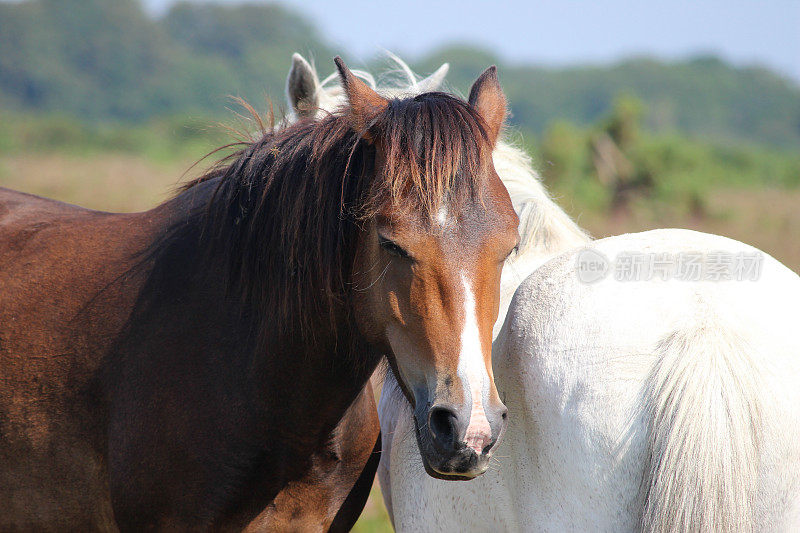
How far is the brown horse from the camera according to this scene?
194 cm

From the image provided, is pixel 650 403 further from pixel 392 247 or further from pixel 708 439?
pixel 392 247


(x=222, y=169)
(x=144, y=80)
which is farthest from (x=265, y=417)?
(x=144, y=80)

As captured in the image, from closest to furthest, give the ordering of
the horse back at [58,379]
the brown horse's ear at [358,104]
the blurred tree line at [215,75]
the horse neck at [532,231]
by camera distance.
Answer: the brown horse's ear at [358,104] → the horse back at [58,379] → the horse neck at [532,231] → the blurred tree line at [215,75]

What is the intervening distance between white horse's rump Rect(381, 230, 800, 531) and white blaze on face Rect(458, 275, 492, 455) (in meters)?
0.31

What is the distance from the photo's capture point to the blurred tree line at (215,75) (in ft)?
224

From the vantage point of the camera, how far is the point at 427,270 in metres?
1.92

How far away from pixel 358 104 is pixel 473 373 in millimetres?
898

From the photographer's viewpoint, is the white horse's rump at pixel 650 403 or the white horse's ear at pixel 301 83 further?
the white horse's ear at pixel 301 83

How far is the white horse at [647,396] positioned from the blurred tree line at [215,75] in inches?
2067

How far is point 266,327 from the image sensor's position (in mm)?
2324

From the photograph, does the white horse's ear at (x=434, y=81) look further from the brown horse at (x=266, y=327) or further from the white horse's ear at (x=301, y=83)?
the brown horse at (x=266, y=327)

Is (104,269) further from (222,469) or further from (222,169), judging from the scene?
(222,469)

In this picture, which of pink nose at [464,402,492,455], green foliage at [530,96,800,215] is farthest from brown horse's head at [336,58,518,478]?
green foliage at [530,96,800,215]

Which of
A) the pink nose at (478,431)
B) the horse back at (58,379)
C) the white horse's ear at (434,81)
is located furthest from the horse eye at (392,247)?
the white horse's ear at (434,81)
